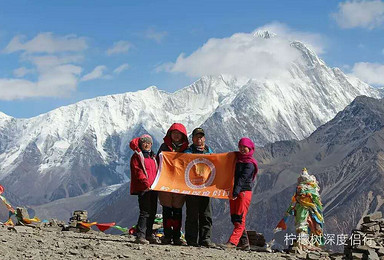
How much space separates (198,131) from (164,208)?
7.00 feet

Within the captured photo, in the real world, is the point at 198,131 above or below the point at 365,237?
above

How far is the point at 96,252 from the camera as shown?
12.9 m

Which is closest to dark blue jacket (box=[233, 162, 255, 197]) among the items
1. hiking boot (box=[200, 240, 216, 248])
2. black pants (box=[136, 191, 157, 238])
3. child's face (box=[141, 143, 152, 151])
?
hiking boot (box=[200, 240, 216, 248])

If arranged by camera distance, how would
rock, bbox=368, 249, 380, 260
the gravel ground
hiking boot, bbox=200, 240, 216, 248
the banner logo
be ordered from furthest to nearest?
the banner logo, hiking boot, bbox=200, 240, 216, 248, rock, bbox=368, 249, 380, 260, the gravel ground

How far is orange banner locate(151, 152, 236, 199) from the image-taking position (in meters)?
16.4

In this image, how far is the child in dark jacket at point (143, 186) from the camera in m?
15.7

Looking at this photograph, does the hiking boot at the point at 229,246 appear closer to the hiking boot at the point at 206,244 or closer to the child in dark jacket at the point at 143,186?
the hiking boot at the point at 206,244

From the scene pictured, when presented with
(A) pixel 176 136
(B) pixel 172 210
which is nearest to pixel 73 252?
(B) pixel 172 210

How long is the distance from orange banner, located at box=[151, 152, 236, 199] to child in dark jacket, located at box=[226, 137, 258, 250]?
386 millimetres

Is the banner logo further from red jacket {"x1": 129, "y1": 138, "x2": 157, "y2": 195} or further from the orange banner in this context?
red jacket {"x1": 129, "y1": 138, "x2": 157, "y2": 195}

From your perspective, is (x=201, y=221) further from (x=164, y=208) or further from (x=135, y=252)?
(x=135, y=252)

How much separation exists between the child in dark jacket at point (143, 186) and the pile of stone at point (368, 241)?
15.9ft

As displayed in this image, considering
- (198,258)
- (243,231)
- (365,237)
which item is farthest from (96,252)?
(365,237)

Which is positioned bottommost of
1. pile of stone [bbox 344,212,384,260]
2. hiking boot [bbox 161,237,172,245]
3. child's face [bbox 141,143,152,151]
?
hiking boot [bbox 161,237,172,245]
